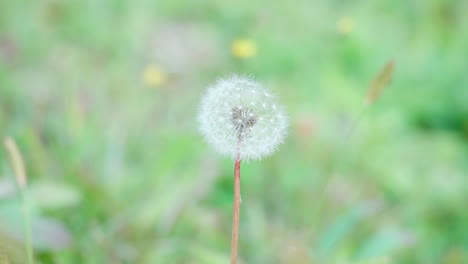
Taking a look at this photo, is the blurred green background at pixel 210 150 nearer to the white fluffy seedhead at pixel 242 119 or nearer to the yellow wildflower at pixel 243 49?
the yellow wildflower at pixel 243 49

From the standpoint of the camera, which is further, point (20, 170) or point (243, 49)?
point (243, 49)

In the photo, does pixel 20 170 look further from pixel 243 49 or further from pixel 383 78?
pixel 243 49

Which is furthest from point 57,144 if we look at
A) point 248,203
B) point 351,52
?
point 351,52

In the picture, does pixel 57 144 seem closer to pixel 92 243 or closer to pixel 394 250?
pixel 92 243

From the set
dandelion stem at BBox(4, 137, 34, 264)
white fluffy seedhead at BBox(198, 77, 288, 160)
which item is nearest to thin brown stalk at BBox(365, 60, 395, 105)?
white fluffy seedhead at BBox(198, 77, 288, 160)

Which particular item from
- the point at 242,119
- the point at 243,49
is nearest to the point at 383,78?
the point at 242,119

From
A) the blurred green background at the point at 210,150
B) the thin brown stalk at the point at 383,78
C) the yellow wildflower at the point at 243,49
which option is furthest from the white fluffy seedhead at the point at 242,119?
the yellow wildflower at the point at 243,49

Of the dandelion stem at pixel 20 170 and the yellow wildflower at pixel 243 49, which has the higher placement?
the yellow wildflower at pixel 243 49
